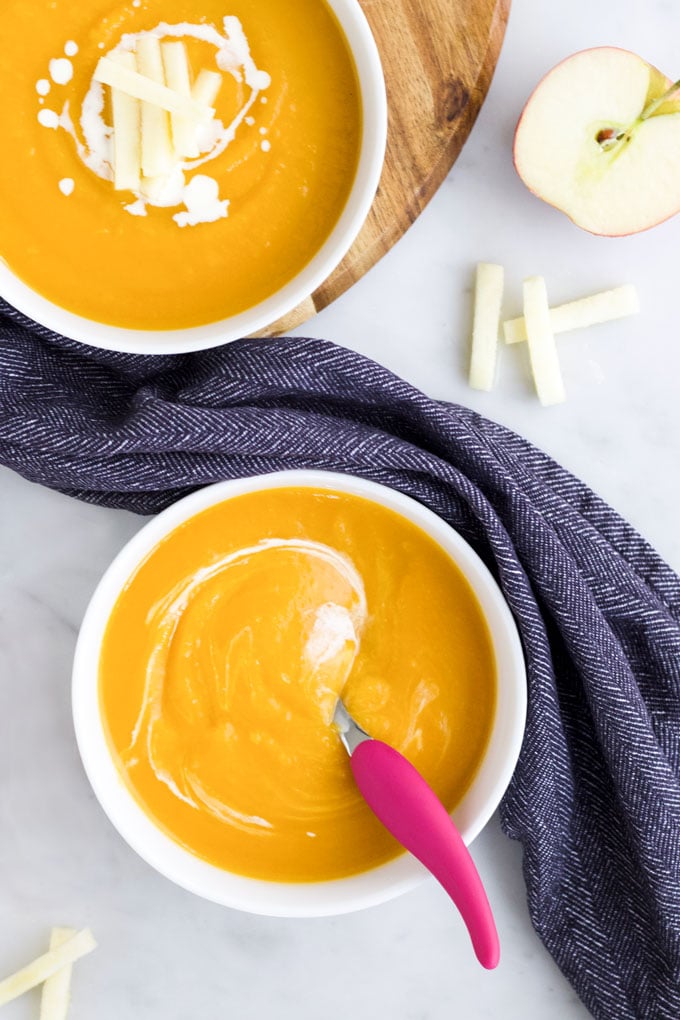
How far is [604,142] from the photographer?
139cm

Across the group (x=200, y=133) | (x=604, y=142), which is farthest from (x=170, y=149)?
(x=604, y=142)

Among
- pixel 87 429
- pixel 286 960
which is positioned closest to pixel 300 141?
pixel 87 429

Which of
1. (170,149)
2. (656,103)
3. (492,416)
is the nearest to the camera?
(170,149)

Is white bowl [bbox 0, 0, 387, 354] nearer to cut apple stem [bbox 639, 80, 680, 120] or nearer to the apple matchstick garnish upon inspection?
the apple matchstick garnish

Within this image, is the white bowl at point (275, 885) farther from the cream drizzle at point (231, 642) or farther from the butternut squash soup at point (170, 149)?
the butternut squash soup at point (170, 149)

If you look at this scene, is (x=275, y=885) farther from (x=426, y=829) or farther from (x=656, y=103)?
(x=656, y=103)

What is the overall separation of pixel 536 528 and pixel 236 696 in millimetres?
464

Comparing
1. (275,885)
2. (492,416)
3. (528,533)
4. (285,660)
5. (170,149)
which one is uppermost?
(170,149)

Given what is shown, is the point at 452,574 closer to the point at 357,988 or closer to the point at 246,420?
the point at 246,420

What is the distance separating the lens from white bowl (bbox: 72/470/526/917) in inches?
51.8

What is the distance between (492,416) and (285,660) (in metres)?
0.47

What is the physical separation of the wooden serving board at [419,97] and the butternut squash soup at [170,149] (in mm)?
124

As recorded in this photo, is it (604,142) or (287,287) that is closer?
(287,287)

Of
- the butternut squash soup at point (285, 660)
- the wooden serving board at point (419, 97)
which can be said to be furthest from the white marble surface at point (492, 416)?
the butternut squash soup at point (285, 660)
